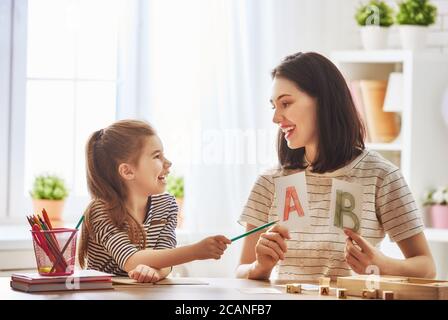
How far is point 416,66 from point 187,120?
0.93 metres

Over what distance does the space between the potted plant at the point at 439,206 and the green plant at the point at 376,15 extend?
0.75 meters

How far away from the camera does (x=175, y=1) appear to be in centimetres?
367

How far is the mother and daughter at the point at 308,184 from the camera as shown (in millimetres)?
2270

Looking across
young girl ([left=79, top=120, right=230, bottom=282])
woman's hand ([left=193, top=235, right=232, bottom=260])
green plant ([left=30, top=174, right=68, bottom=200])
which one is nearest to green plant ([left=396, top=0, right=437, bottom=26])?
green plant ([left=30, top=174, right=68, bottom=200])

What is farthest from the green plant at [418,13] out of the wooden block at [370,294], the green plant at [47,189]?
the wooden block at [370,294]

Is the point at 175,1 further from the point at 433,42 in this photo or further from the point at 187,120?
the point at 433,42

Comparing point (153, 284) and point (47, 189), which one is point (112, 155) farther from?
point (47, 189)

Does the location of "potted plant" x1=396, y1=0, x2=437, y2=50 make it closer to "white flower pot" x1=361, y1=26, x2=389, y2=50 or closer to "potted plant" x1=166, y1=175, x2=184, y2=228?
"white flower pot" x1=361, y1=26, x2=389, y2=50

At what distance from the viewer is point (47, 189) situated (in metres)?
3.62

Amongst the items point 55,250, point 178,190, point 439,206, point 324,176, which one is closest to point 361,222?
point 324,176

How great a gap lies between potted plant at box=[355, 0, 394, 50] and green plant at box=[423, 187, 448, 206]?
65 centimetres

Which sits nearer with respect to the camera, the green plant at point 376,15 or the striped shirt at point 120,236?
the striped shirt at point 120,236

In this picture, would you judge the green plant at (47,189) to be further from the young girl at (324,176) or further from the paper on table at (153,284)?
the paper on table at (153,284)

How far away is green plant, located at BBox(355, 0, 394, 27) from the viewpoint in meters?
3.80
